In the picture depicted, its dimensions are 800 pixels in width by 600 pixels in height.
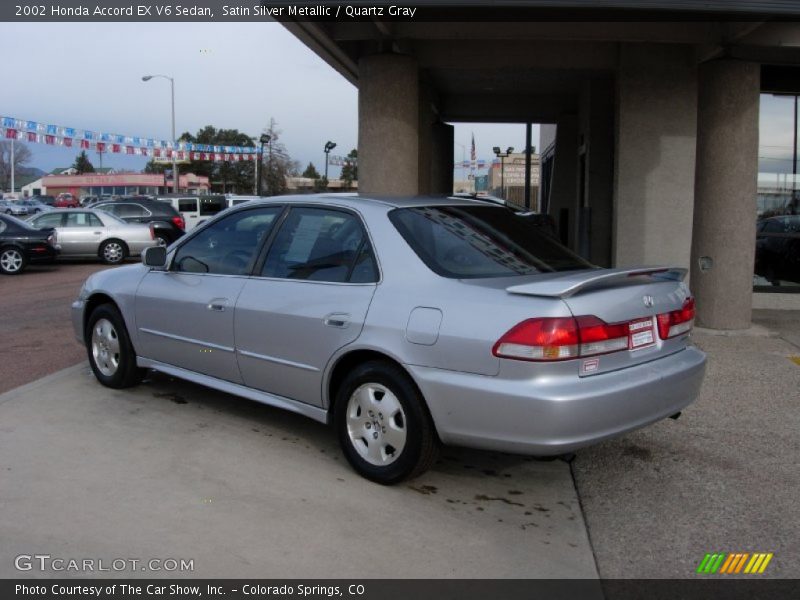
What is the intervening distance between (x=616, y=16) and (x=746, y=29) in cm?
133

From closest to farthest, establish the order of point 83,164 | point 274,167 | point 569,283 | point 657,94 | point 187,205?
point 569,283, point 657,94, point 187,205, point 274,167, point 83,164

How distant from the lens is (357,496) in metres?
4.32

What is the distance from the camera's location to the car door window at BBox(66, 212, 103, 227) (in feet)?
62.6

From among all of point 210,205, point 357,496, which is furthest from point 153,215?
point 357,496

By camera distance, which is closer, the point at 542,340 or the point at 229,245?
the point at 542,340

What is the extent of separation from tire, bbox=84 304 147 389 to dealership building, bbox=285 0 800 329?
422cm

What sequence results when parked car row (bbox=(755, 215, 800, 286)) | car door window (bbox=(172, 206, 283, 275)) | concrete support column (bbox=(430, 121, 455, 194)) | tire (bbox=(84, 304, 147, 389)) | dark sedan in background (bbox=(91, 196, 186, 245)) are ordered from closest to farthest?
car door window (bbox=(172, 206, 283, 275)) → tire (bbox=(84, 304, 147, 389)) → parked car row (bbox=(755, 215, 800, 286)) → concrete support column (bbox=(430, 121, 455, 194)) → dark sedan in background (bbox=(91, 196, 186, 245))

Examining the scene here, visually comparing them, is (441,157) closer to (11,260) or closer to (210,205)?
(11,260)

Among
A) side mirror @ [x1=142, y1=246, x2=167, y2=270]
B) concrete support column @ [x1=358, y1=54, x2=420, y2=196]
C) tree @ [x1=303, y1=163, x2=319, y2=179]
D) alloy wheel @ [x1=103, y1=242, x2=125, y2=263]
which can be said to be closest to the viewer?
side mirror @ [x1=142, y1=246, x2=167, y2=270]

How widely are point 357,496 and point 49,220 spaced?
17282 mm

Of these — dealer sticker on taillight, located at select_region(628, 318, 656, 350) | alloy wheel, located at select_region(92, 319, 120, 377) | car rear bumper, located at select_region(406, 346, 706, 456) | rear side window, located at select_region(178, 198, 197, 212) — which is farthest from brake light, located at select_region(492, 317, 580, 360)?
rear side window, located at select_region(178, 198, 197, 212)

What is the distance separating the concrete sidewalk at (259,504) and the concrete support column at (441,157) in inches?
480

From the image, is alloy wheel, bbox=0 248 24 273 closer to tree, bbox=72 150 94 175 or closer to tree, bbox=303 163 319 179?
tree, bbox=303 163 319 179

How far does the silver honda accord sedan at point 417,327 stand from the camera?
3893mm
